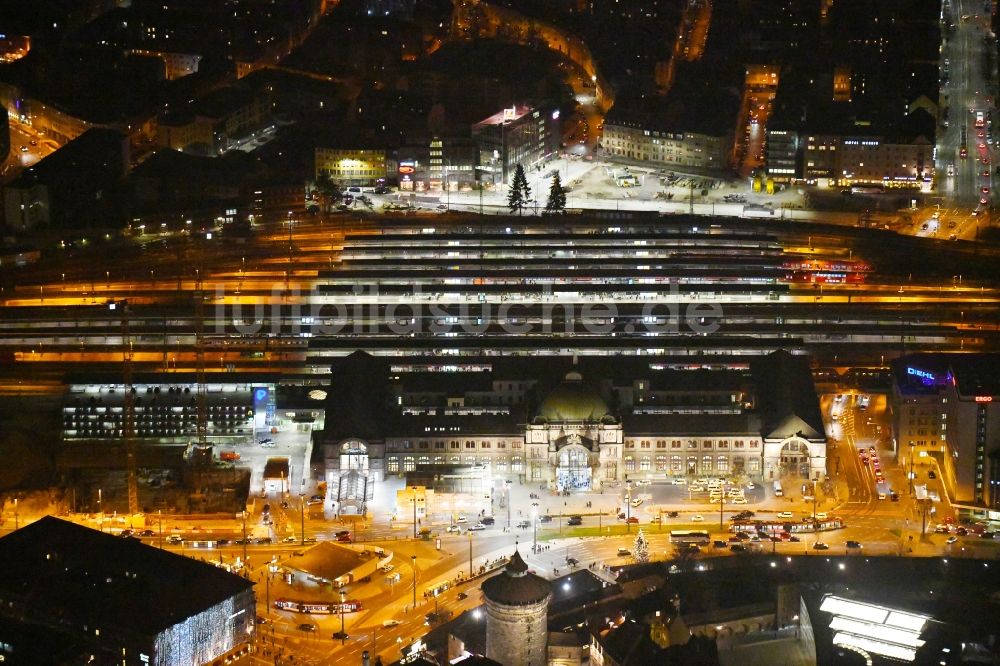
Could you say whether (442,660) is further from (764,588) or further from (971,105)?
(971,105)

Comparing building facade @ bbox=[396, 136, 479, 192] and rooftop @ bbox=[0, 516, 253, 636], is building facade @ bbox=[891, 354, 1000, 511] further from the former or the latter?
building facade @ bbox=[396, 136, 479, 192]

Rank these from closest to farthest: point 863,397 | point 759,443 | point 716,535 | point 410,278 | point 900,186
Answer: point 716,535 < point 759,443 < point 863,397 < point 410,278 < point 900,186

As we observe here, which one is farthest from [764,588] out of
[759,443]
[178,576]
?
[178,576]

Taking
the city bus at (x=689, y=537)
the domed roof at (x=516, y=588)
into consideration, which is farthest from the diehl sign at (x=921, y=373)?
the domed roof at (x=516, y=588)

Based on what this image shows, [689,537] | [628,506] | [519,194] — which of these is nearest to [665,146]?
[519,194]

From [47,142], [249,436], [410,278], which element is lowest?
[249,436]

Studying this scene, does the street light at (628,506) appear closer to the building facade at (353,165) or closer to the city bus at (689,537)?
the city bus at (689,537)

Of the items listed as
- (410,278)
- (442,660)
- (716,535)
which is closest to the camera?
(442,660)
